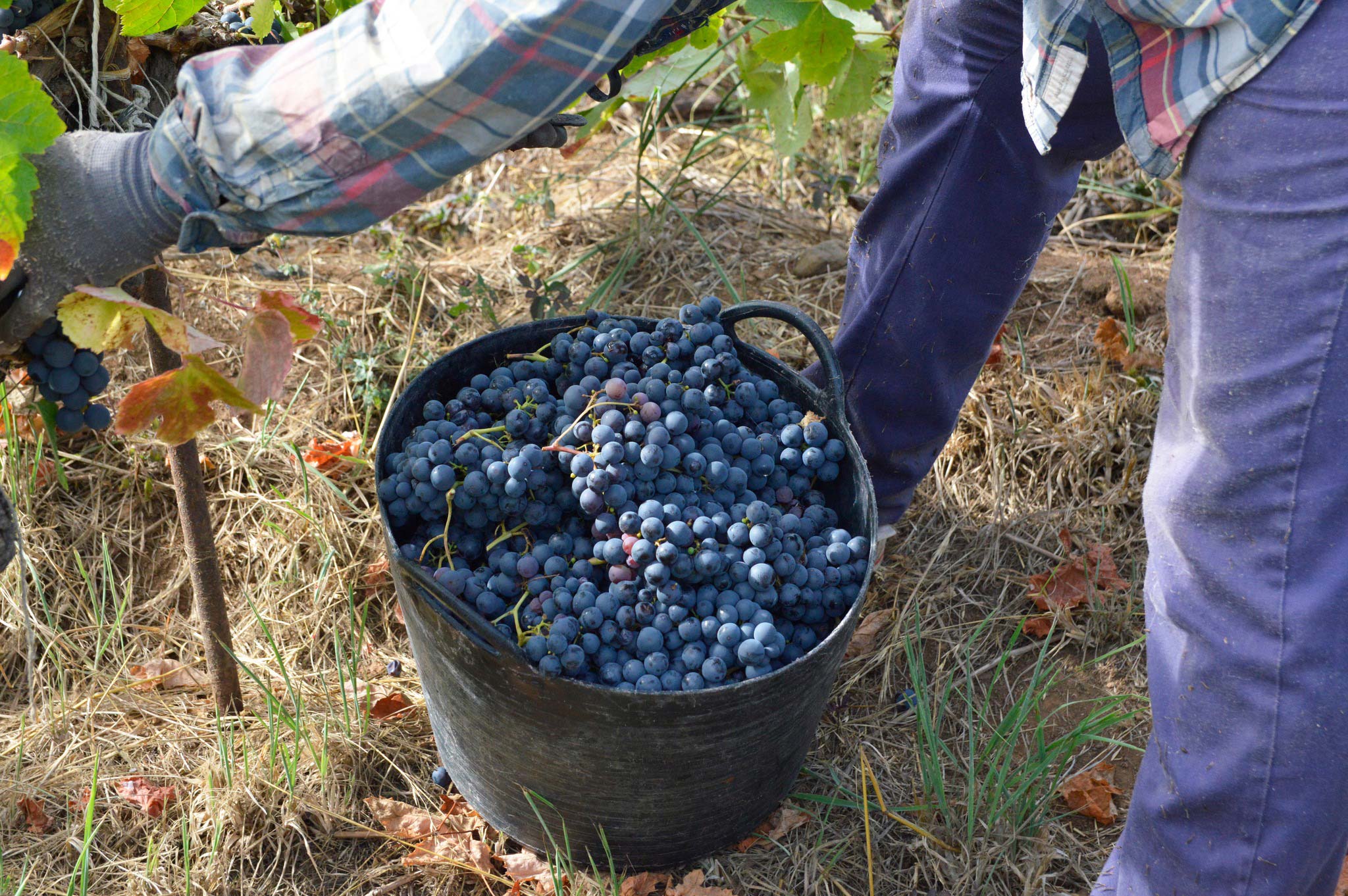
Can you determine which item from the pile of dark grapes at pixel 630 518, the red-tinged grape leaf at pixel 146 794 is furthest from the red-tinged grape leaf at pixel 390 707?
the pile of dark grapes at pixel 630 518

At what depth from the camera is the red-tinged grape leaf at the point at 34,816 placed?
5.60ft

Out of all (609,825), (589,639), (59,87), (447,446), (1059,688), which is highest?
(59,87)

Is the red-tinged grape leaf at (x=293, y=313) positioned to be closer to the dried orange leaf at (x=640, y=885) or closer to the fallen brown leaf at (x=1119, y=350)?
the dried orange leaf at (x=640, y=885)

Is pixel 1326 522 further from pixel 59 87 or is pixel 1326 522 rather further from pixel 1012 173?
pixel 59 87

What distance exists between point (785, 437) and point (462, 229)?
1.68 metres

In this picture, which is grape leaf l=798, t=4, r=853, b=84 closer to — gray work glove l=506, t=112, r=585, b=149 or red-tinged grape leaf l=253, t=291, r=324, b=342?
gray work glove l=506, t=112, r=585, b=149

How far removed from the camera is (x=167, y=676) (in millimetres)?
1994

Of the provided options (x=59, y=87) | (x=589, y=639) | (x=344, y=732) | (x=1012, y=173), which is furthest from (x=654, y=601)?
(x=59, y=87)

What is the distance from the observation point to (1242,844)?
3.90 ft

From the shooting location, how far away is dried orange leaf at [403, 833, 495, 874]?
1683mm

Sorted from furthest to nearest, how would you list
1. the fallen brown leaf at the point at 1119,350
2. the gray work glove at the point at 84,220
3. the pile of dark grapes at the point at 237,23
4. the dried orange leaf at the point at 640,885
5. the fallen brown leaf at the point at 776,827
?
1. the fallen brown leaf at the point at 1119,350
2. the fallen brown leaf at the point at 776,827
3. the dried orange leaf at the point at 640,885
4. the pile of dark grapes at the point at 237,23
5. the gray work glove at the point at 84,220

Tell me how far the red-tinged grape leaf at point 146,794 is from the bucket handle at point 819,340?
1.29m

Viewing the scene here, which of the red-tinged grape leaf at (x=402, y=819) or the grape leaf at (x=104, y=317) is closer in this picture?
the grape leaf at (x=104, y=317)

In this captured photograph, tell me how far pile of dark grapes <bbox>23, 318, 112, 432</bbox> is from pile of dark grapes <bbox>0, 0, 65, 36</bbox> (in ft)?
1.35
